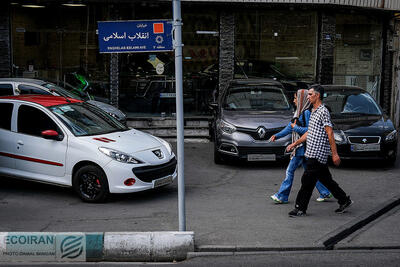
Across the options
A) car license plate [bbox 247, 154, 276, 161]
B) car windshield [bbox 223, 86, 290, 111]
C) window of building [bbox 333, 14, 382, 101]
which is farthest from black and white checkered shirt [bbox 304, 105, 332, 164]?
window of building [bbox 333, 14, 382, 101]

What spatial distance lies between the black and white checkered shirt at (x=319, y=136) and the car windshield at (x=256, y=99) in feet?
16.5

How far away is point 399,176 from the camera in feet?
38.9

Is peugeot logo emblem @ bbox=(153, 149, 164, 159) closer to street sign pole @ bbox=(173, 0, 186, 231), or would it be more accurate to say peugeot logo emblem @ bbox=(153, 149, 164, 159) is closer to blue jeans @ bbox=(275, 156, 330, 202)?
blue jeans @ bbox=(275, 156, 330, 202)

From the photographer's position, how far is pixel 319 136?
8.12m

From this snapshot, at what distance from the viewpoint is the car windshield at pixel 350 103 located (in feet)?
A: 43.7

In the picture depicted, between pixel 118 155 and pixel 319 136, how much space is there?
3111 millimetres

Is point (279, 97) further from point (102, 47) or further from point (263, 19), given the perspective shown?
point (102, 47)

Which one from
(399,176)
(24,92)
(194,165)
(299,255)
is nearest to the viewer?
(299,255)

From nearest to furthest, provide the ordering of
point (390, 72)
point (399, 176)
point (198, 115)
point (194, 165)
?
1. point (399, 176)
2. point (194, 165)
3. point (198, 115)
4. point (390, 72)

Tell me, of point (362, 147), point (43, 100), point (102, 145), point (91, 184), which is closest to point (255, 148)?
point (362, 147)

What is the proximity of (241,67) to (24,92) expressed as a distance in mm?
6465

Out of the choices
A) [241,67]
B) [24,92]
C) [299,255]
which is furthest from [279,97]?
[299,255]

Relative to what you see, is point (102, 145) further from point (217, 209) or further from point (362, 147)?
point (362, 147)

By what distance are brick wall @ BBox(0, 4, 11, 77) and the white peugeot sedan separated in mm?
6967
